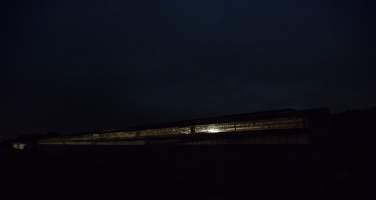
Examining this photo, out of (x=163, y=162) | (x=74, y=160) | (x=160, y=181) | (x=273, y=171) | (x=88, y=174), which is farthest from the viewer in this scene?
(x=74, y=160)

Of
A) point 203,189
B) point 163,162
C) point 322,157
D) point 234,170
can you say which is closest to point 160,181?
point 163,162

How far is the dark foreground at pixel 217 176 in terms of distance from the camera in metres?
7.95

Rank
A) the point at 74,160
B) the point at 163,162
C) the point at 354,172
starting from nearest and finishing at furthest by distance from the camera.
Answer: the point at 354,172, the point at 163,162, the point at 74,160

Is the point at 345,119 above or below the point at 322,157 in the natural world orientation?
above

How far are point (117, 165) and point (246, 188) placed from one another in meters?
6.65

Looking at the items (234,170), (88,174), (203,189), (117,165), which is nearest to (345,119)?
(234,170)

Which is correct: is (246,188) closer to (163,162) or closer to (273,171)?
(273,171)

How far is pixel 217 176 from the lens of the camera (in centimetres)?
918

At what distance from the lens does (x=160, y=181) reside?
9984 mm

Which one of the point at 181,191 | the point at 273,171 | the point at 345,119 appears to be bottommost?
the point at 181,191

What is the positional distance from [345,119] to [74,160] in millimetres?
17334

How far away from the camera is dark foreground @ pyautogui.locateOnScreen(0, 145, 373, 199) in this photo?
7945 mm

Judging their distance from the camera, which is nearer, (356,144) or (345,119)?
(356,144)

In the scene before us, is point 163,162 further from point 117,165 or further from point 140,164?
point 117,165
